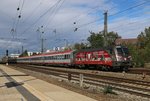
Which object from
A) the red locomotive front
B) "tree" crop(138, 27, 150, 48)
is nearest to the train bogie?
the red locomotive front

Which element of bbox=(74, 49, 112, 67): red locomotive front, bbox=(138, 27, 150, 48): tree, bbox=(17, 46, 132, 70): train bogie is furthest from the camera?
bbox=(138, 27, 150, 48): tree

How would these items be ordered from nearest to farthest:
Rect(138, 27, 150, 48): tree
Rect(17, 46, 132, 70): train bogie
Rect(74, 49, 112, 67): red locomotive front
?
Rect(17, 46, 132, 70): train bogie, Rect(74, 49, 112, 67): red locomotive front, Rect(138, 27, 150, 48): tree

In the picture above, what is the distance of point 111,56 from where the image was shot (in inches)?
1481

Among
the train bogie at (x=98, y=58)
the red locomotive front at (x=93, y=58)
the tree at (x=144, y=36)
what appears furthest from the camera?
the tree at (x=144, y=36)

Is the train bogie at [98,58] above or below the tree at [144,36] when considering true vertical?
below


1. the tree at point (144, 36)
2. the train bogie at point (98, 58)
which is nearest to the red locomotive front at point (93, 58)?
the train bogie at point (98, 58)

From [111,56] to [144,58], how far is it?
21266 millimetres

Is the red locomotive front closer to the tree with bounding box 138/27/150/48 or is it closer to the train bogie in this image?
the train bogie

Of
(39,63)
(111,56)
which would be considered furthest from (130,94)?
(39,63)

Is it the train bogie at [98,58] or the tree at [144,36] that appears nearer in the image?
the train bogie at [98,58]

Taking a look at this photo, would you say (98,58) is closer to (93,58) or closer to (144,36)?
(93,58)

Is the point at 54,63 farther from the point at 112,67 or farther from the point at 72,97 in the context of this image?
the point at 72,97

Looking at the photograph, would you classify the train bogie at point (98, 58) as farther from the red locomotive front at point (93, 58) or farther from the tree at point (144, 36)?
the tree at point (144, 36)

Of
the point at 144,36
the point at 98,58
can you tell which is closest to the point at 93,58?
the point at 98,58
